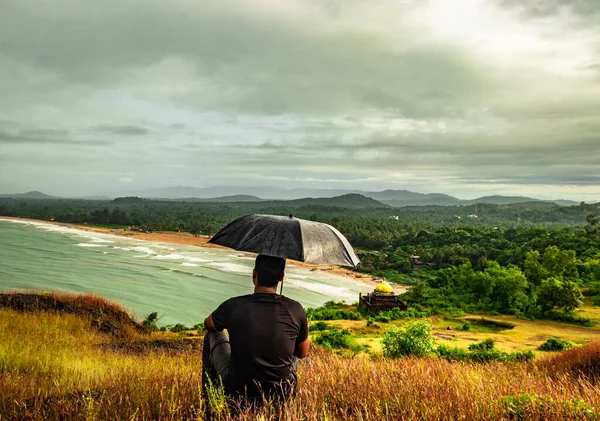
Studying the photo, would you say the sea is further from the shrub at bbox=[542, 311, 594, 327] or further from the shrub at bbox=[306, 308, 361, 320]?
the shrub at bbox=[542, 311, 594, 327]

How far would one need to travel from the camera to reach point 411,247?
9044 centimetres

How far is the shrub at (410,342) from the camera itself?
14398 mm

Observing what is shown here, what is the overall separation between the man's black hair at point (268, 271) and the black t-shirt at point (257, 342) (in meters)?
0.16

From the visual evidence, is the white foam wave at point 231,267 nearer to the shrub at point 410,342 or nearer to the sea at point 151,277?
the sea at point 151,277

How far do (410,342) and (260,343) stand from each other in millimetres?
12791

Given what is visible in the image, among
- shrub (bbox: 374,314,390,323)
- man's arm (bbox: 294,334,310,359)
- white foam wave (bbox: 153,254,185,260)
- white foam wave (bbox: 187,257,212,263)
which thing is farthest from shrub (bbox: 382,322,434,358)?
white foam wave (bbox: 153,254,185,260)

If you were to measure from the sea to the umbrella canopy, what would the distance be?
3288 centimetres

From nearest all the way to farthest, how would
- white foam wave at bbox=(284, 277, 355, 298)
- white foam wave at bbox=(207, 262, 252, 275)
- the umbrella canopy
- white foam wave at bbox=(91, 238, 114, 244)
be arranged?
1. the umbrella canopy
2. white foam wave at bbox=(284, 277, 355, 298)
3. white foam wave at bbox=(207, 262, 252, 275)
4. white foam wave at bbox=(91, 238, 114, 244)

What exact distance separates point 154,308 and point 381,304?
22.5 metres

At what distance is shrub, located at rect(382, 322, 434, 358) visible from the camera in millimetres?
14398

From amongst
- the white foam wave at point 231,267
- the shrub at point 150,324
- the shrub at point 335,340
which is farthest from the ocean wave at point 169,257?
the shrub at point 335,340

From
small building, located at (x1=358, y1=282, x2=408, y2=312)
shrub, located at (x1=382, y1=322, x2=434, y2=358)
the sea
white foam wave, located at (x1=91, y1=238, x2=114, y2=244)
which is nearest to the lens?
shrub, located at (x1=382, y1=322, x2=434, y2=358)

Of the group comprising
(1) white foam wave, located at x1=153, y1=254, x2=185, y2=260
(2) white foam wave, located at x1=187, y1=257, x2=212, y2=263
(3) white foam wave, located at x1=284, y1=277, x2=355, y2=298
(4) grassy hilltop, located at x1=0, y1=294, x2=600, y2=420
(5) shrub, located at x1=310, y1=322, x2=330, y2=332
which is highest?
(4) grassy hilltop, located at x1=0, y1=294, x2=600, y2=420

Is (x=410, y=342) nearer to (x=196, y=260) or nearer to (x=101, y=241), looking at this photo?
(x=196, y=260)
